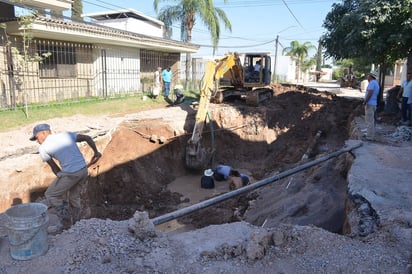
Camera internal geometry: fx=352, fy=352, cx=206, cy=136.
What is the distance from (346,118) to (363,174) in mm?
9526

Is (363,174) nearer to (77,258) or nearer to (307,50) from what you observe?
(77,258)

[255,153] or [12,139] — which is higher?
[12,139]

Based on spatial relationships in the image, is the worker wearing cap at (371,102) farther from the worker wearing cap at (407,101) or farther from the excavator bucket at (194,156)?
the excavator bucket at (194,156)

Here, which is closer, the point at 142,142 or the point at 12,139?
the point at 12,139

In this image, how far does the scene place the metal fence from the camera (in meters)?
12.6

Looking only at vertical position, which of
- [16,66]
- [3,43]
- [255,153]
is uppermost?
[3,43]

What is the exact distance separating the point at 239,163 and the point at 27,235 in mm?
10161

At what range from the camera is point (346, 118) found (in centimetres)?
1530

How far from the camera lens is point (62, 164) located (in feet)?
17.8

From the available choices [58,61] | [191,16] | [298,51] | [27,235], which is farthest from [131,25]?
[298,51]

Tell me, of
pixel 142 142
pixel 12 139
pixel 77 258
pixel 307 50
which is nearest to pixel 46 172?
pixel 12 139

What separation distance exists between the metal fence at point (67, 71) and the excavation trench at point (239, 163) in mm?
4349

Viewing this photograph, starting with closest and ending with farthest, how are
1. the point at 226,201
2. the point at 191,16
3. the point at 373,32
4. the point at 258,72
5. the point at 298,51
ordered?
the point at 226,201 < the point at 373,32 < the point at 258,72 < the point at 191,16 < the point at 298,51

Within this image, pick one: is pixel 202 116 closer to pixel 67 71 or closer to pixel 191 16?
pixel 67 71
